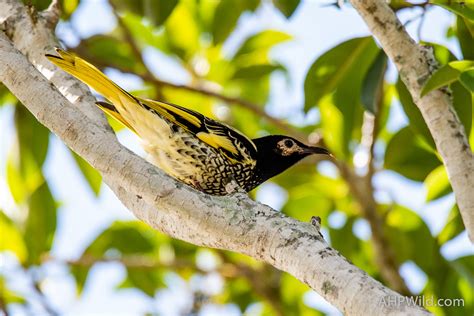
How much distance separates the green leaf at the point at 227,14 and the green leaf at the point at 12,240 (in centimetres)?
195

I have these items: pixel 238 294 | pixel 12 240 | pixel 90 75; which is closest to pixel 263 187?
pixel 238 294

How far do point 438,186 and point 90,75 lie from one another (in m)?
2.40

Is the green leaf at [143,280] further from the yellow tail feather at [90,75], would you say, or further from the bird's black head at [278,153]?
the yellow tail feather at [90,75]

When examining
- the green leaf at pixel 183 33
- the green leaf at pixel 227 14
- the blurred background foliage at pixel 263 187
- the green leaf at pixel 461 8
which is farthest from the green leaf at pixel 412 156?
the green leaf at pixel 183 33

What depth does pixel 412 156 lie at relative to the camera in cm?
507

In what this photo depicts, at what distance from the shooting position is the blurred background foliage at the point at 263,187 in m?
4.48

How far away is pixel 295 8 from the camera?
14.1 feet

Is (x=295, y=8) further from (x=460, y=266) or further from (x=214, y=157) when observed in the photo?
(x=460, y=266)

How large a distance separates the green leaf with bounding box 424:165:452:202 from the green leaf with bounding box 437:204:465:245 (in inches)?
9.2

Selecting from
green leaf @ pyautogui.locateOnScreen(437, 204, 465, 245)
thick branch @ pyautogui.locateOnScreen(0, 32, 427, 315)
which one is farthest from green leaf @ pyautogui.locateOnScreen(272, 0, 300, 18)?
thick branch @ pyautogui.locateOnScreen(0, 32, 427, 315)

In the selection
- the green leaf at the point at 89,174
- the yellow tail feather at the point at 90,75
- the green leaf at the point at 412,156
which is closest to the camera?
the yellow tail feather at the point at 90,75

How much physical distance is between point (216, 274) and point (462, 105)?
8.32 ft

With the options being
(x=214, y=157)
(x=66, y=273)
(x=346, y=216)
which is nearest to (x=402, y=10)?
(x=214, y=157)

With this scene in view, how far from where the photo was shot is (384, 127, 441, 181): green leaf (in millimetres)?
5016
